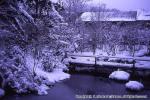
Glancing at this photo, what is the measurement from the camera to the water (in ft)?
42.4

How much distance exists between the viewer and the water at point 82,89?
1291 cm

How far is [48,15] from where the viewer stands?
17297 mm

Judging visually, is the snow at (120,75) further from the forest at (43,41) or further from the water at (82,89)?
the forest at (43,41)

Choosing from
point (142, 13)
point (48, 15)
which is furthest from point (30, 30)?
point (142, 13)

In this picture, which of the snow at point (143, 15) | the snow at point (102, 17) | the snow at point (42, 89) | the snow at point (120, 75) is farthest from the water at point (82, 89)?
the snow at point (143, 15)

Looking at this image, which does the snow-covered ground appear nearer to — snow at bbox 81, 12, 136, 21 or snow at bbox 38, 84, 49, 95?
snow at bbox 38, 84, 49, 95

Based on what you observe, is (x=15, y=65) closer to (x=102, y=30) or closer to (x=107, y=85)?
(x=107, y=85)

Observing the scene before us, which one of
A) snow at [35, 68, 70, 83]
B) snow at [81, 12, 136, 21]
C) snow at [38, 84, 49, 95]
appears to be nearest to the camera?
snow at [38, 84, 49, 95]

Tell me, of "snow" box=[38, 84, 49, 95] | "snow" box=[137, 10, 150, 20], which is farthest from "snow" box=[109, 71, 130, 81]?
"snow" box=[137, 10, 150, 20]

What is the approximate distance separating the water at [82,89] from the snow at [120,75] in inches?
16.8

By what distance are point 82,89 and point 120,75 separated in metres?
3.26

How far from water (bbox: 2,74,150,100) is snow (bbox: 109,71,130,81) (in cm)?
43

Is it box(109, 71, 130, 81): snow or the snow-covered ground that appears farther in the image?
box(109, 71, 130, 81): snow

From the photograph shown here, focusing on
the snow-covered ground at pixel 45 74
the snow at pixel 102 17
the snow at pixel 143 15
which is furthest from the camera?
the snow at pixel 143 15
